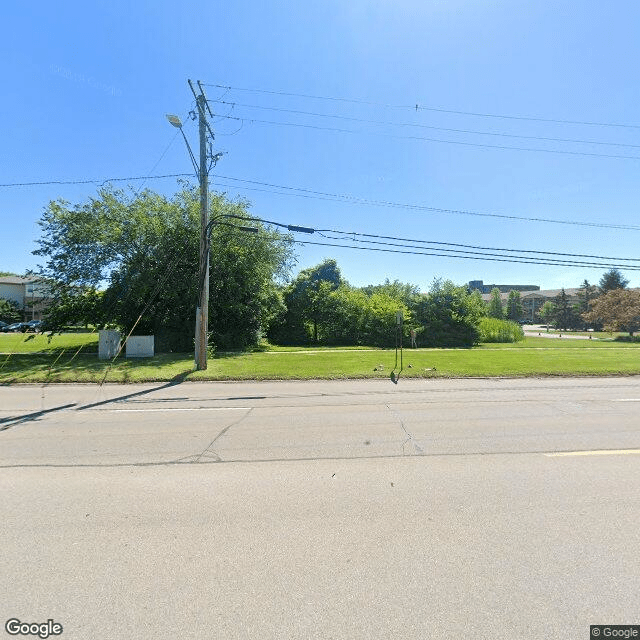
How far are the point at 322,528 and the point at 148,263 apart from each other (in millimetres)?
19445

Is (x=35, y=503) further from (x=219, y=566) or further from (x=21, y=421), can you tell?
(x=21, y=421)

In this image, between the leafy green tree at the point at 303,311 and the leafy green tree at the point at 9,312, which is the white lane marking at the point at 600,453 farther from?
the leafy green tree at the point at 9,312

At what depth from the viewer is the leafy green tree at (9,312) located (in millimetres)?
52969

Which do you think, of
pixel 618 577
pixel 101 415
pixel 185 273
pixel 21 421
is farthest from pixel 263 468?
pixel 185 273

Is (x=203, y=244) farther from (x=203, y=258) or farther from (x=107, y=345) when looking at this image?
(x=107, y=345)

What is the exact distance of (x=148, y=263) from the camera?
19.3 meters

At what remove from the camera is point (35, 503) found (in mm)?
3535

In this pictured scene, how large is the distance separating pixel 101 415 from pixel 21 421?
1336mm

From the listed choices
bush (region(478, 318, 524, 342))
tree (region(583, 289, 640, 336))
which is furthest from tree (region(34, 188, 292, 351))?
tree (region(583, 289, 640, 336))

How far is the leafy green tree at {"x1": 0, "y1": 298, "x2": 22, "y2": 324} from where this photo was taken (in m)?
53.0

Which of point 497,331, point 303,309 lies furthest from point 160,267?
point 497,331

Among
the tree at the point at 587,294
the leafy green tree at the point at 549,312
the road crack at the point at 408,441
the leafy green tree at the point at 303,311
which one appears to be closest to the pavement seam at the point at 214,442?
the road crack at the point at 408,441

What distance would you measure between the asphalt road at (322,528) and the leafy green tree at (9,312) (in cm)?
6291

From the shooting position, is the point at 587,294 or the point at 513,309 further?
the point at 513,309
